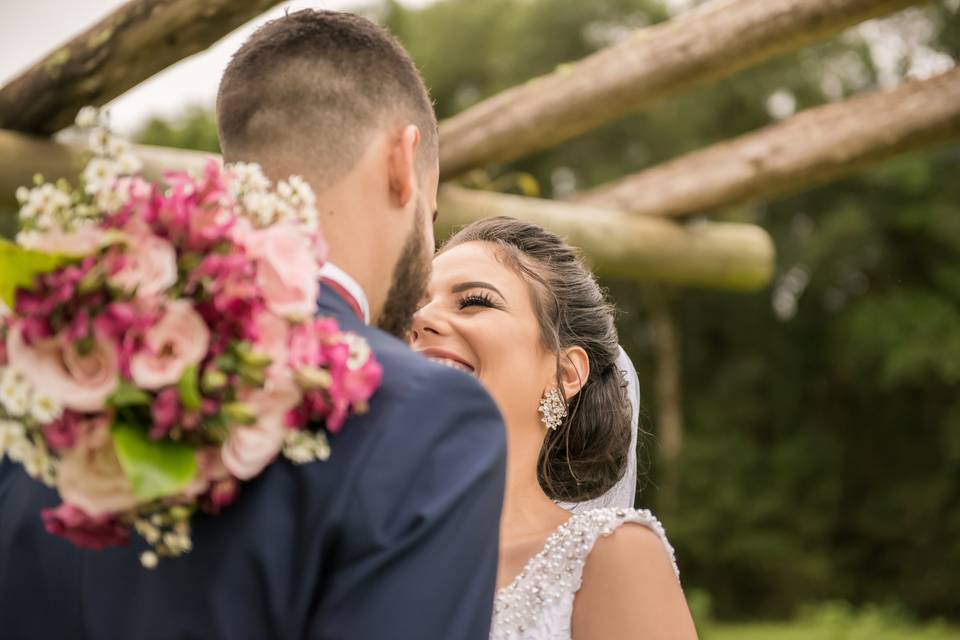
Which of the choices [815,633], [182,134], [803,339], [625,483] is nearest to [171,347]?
[625,483]

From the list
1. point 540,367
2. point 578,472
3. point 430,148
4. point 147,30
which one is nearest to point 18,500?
point 430,148

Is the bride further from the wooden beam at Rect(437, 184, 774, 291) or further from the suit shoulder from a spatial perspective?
the wooden beam at Rect(437, 184, 774, 291)

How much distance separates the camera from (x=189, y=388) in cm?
139

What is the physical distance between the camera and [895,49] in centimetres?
2083

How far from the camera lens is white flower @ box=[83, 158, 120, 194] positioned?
1465mm

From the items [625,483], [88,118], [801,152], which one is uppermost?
[88,118]

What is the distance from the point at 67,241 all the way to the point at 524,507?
1930 mm

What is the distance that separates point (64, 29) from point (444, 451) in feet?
17.4

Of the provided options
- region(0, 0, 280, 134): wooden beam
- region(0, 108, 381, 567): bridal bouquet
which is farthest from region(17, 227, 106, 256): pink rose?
region(0, 0, 280, 134): wooden beam

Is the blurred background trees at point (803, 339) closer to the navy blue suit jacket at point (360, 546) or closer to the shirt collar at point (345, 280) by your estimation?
the shirt collar at point (345, 280)

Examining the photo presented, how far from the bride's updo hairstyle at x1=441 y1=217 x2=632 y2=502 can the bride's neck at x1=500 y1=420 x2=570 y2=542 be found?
25 cm

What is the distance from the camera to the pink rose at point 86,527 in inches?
57.4

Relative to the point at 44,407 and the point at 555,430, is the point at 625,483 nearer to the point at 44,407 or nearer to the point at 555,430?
the point at 555,430

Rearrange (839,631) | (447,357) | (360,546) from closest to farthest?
(360,546), (447,357), (839,631)
